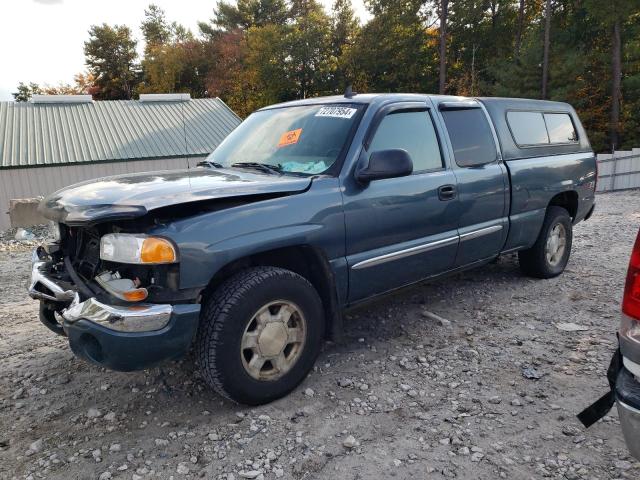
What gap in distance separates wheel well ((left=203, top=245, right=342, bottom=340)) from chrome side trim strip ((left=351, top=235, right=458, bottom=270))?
0.77 feet

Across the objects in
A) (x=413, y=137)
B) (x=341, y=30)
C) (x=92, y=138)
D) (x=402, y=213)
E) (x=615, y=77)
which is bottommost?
(x=402, y=213)

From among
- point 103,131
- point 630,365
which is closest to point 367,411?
point 630,365

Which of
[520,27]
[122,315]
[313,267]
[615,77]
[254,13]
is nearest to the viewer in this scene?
[122,315]

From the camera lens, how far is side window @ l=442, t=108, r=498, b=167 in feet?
13.0

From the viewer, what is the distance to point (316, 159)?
332 centimetres

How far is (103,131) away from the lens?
20.6 meters

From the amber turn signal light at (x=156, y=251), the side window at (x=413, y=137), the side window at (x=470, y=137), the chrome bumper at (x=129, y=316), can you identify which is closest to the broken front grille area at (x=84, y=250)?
the chrome bumper at (x=129, y=316)

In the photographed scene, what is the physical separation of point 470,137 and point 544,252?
1704 mm

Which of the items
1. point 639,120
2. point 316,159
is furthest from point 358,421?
point 639,120

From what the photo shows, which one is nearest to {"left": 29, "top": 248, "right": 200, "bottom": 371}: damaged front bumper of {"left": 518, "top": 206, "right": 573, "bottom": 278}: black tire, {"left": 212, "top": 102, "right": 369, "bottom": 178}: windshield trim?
{"left": 212, "top": 102, "right": 369, "bottom": 178}: windshield trim

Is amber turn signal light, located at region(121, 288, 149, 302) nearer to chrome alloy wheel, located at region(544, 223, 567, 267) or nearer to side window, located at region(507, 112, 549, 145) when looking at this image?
side window, located at region(507, 112, 549, 145)

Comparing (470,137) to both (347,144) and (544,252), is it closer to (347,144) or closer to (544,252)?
(347,144)

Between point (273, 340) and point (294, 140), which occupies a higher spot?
point (294, 140)

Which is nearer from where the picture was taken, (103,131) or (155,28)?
(103,131)
